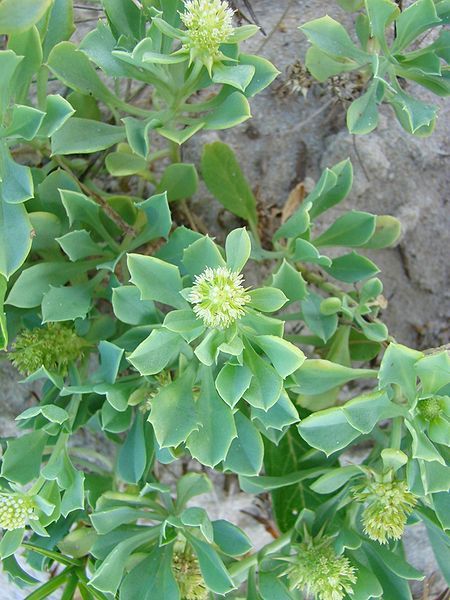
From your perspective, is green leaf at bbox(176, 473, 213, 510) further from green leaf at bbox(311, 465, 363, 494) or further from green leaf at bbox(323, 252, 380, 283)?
green leaf at bbox(323, 252, 380, 283)

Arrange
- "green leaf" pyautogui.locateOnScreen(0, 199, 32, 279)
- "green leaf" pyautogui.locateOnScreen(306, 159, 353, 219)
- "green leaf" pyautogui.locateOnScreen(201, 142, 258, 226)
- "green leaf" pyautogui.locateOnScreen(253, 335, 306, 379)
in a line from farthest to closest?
"green leaf" pyautogui.locateOnScreen(201, 142, 258, 226)
"green leaf" pyautogui.locateOnScreen(306, 159, 353, 219)
"green leaf" pyautogui.locateOnScreen(0, 199, 32, 279)
"green leaf" pyautogui.locateOnScreen(253, 335, 306, 379)

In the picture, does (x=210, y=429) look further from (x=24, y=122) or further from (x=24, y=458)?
(x=24, y=122)

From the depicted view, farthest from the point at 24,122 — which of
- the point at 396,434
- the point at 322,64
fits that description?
the point at 396,434

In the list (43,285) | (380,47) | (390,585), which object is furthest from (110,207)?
(390,585)

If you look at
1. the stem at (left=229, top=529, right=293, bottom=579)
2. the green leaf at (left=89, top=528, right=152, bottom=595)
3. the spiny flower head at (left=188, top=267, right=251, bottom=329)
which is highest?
the spiny flower head at (left=188, top=267, right=251, bottom=329)

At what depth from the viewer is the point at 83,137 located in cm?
141

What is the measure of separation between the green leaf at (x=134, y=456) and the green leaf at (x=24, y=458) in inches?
6.7

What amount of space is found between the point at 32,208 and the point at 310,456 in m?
0.84

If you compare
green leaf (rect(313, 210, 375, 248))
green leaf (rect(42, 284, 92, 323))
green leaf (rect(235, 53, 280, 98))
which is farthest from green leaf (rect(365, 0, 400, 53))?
green leaf (rect(42, 284, 92, 323))

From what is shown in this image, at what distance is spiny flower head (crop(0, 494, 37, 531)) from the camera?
128 cm

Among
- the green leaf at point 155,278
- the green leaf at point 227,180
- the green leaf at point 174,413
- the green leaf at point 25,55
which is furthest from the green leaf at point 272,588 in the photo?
the green leaf at point 25,55

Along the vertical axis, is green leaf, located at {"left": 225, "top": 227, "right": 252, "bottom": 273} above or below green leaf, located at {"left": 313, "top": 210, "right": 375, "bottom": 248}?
above

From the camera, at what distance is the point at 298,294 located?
148cm

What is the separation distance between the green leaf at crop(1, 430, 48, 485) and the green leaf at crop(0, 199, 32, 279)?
371 mm
